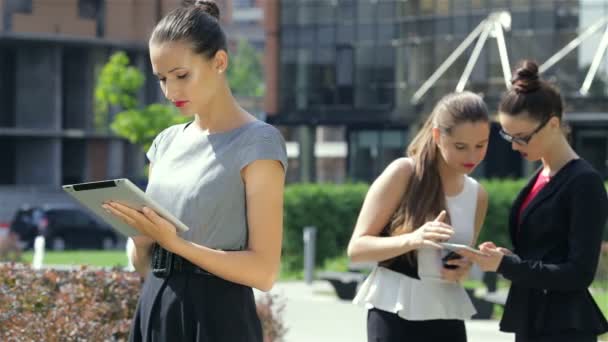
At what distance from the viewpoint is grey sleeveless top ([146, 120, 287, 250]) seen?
3703mm

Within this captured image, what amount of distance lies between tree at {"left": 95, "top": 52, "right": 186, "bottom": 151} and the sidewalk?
23173 millimetres

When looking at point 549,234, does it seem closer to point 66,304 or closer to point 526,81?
point 526,81

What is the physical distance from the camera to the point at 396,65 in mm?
56250

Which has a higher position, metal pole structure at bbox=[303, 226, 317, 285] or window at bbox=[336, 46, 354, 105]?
window at bbox=[336, 46, 354, 105]

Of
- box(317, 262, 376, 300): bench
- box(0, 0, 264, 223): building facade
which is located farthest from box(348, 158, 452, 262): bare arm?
box(0, 0, 264, 223): building facade

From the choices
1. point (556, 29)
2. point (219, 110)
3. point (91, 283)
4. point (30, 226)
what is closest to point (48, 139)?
point (30, 226)

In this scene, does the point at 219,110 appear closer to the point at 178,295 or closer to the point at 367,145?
the point at 178,295

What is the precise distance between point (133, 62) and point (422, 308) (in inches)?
2502

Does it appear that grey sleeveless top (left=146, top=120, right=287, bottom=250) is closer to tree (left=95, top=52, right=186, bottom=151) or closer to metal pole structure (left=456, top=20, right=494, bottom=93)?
tree (left=95, top=52, right=186, bottom=151)

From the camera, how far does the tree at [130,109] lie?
45.6 metres

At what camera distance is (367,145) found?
57562mm

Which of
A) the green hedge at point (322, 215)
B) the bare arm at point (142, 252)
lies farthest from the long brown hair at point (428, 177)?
the green hedge at point (322, 215)

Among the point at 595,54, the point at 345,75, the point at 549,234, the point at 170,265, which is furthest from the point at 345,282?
the point at 345,75

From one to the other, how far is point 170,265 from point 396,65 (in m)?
52.9
